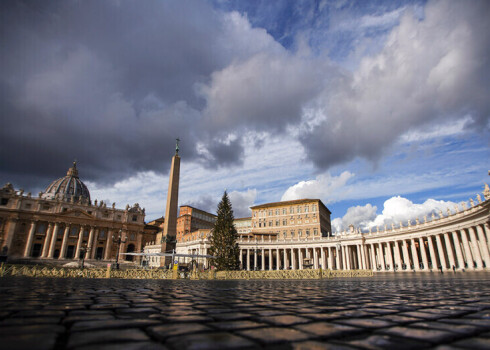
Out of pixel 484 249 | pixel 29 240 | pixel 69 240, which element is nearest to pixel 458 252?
pixel 484 249

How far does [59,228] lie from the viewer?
269 feet

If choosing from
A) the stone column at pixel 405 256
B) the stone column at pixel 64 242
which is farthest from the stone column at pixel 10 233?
the stone column at pixel 405 256

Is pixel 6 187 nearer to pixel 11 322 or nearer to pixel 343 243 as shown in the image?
pixel 343 243

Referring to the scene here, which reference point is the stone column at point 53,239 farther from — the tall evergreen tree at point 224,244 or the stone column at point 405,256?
the stone column at point 405,256

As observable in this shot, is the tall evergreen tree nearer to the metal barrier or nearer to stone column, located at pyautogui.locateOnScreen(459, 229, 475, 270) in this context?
the metal barrier

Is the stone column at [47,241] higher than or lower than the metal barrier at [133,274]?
higher

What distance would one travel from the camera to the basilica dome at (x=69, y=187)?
373 feet

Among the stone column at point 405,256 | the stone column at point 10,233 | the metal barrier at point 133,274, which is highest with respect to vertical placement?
the stone column at point 10,233

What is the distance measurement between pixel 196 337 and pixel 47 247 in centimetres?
9790

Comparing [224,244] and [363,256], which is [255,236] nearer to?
[363,256]

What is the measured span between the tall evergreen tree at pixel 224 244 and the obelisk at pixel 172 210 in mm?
11055

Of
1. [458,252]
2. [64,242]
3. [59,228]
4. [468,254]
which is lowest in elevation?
[468,254]

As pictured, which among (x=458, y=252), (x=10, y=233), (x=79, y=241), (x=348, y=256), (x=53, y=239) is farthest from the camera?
(x=79, y=241)

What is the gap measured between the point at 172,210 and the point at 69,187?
106552 millimetres
